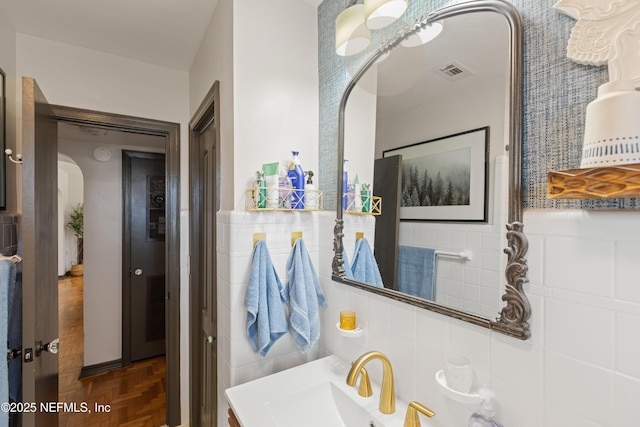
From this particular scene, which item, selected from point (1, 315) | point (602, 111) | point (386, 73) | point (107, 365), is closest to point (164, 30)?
point (386, 73)

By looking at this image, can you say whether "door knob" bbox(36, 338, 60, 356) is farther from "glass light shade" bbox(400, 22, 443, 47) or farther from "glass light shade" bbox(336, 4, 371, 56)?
"glass light shade" bbox(400, 22, 443, 47)

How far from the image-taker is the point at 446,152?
2.93 feet

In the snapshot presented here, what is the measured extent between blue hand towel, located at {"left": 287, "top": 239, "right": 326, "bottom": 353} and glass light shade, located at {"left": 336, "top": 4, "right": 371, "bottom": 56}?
0.84 metres

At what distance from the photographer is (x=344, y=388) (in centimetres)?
108

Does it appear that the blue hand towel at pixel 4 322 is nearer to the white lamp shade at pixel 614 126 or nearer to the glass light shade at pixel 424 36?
the glass light shade at pixel 424 36

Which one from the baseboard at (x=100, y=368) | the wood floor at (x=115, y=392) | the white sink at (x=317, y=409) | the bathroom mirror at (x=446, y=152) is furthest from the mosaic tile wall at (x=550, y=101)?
the baseboard at (x=100, y=368)

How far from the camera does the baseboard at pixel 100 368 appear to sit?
9.39ft

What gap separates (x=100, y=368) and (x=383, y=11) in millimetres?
3784

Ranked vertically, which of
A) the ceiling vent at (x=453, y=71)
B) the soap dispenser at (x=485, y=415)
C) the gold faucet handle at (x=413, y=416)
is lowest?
the gold faucet handle at (x=413, y=416)

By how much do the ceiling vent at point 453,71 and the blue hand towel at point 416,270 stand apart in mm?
525

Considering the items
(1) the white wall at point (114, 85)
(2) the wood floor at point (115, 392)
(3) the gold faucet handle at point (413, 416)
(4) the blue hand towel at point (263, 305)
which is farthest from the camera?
(2) the wood floor at point (115, 392)

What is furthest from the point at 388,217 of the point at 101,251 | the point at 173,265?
the point at 101,251

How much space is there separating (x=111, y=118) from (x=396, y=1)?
1.84 meters

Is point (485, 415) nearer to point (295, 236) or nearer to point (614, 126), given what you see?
point (614, 126)
